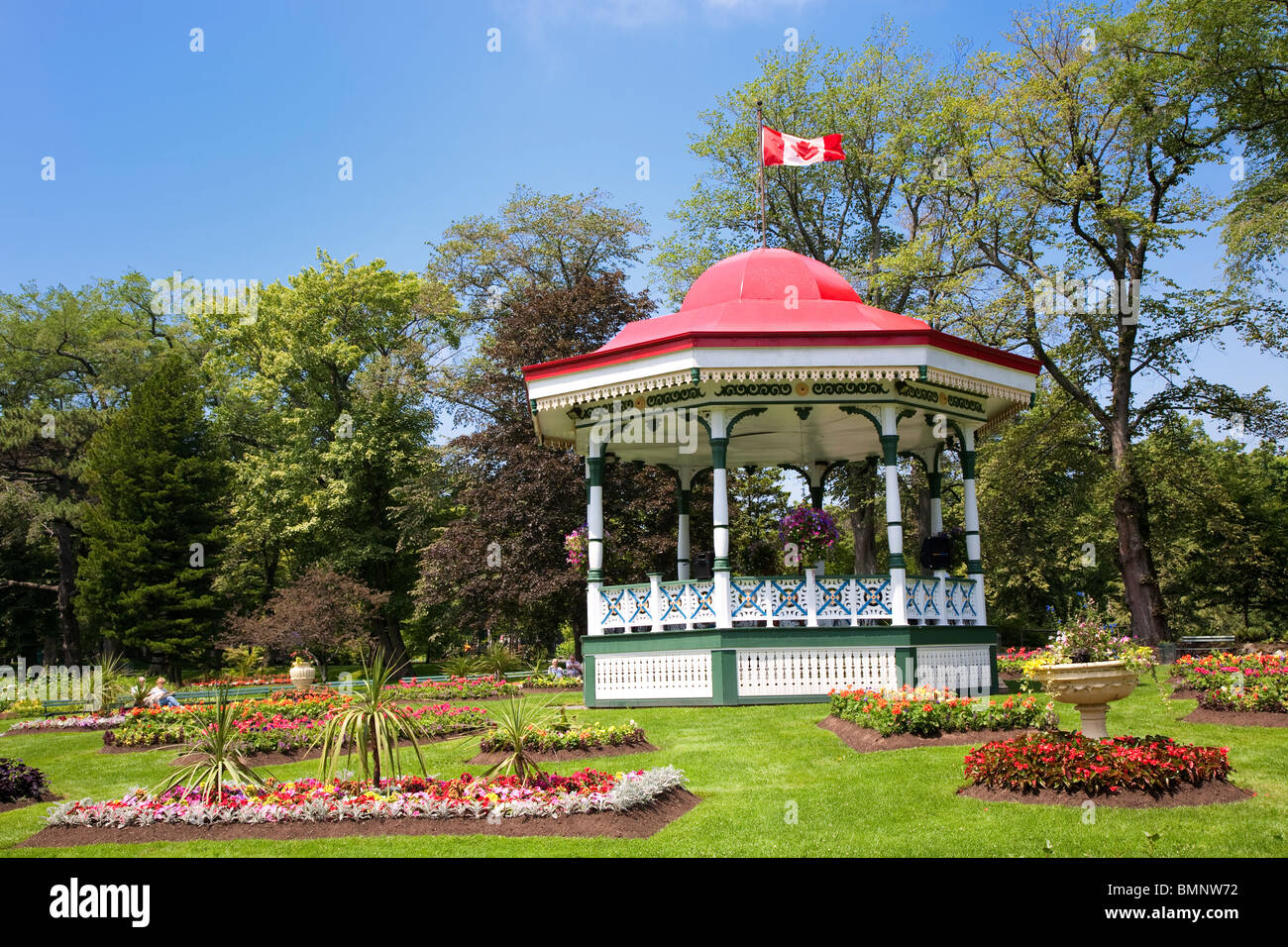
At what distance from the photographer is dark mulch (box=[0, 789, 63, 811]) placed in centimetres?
1110

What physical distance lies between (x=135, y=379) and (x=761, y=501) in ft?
90.4

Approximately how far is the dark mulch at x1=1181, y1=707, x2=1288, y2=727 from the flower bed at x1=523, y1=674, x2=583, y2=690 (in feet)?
44.0

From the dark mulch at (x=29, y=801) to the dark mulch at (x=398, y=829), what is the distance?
2.86 m

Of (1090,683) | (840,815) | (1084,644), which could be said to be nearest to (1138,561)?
(1084,644)

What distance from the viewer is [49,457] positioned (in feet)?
131

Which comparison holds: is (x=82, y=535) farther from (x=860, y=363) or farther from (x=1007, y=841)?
(x=1007, y=841)

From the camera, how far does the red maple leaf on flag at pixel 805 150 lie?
2008 cm

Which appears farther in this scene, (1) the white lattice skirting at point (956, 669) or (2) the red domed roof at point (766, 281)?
(2) the red domed roof at point (766, 281)

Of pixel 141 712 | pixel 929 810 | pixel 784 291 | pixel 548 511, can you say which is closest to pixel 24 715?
pixel 141 712

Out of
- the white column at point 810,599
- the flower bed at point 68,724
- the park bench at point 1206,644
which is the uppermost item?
the white column at point 810,599

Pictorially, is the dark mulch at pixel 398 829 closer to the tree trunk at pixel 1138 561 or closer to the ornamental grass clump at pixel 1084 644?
the ornamental grass clump at pixel 1084 644

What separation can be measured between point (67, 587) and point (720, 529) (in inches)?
1307

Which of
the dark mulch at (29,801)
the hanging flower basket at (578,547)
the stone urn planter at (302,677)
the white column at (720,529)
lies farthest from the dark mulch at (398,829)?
the stone urn planter at (302,677)

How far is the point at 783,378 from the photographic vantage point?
16453 mm
